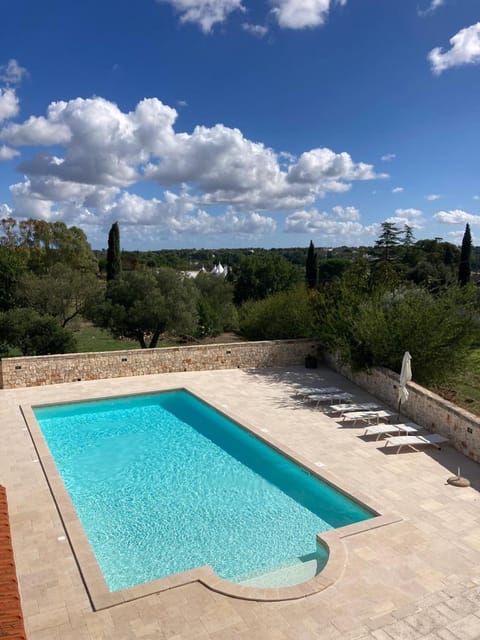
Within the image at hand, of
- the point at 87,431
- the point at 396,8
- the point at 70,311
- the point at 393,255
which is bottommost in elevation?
the point at 87,431

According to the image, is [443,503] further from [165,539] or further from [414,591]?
[165,539]

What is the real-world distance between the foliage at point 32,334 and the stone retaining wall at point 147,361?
2574mm

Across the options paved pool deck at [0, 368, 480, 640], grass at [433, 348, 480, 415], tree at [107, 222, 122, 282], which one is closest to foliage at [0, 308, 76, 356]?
paved pool deck at [0, 368, 480, 640]

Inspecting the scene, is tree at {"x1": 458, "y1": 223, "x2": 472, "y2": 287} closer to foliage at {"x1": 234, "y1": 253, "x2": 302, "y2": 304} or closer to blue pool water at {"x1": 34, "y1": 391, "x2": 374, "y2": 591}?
foliage at {"x1": 234, "y1": 253, "x2": 302, "y2": 304}

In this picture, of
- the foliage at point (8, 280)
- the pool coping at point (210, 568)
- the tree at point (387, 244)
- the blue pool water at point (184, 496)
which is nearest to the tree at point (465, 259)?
the tree at point (387, 244)

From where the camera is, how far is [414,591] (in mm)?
6074

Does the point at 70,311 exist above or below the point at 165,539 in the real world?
above

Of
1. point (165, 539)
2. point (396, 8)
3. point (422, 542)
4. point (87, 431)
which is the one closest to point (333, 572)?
point (422, 542)

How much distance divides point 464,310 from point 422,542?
10.2 meters

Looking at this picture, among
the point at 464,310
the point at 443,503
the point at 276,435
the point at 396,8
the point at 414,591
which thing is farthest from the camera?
the point at 464,310

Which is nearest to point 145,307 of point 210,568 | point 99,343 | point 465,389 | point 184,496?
point 99,343

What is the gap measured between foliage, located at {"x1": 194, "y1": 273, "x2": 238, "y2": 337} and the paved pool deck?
16241mm

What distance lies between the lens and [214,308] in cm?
3142

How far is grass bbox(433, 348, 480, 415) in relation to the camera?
14.5 meters
